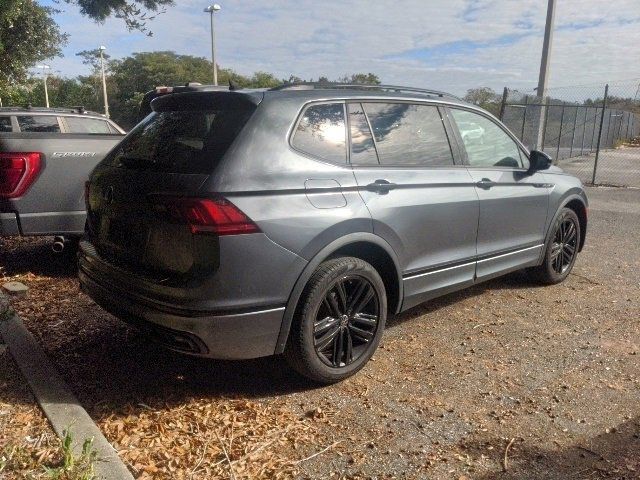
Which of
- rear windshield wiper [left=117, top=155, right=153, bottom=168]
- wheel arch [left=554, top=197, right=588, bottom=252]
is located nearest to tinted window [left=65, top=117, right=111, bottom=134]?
rear windshield wiper [left=117, top=155, right=153, bottom=168]

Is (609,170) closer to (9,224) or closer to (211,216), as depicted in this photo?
(9,224)

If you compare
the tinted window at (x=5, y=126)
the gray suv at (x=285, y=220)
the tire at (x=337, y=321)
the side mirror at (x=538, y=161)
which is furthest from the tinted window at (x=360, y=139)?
the tinted window at (x=5, y=126)

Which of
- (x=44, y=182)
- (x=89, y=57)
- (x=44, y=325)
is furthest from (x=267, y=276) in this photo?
(x=89, y=57)

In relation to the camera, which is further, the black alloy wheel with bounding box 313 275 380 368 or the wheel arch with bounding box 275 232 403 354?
the black alloy wheel with bounding box 313 275 380 368

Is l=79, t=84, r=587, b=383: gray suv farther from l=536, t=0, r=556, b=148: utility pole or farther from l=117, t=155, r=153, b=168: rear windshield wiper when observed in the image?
l=536, t=0, r=556, b=148: utility pole

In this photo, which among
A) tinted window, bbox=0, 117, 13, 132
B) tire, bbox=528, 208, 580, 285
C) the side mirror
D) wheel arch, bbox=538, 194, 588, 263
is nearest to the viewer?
the side mirror

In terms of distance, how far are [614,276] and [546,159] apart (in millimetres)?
1832

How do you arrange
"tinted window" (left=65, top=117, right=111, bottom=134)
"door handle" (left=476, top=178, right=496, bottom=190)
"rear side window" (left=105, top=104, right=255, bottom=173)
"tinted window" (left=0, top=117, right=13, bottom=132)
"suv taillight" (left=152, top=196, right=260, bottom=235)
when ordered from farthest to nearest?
"tinted window" (left=0, top=117, right=13, bottom=132)
"tinted window" (left=65, top=117, right=111, bottom=134)
"door handle" (left=476, top=178, right=496, bottom=190)
"rear side window" (left=105, top=104, right=255, bottom=173)
"suv taillight" (left=152, top=196, right=260, bottom=235)

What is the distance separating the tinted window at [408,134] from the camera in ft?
12.5

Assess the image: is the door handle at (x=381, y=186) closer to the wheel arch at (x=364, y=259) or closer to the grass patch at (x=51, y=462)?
the wheel arch at (x=364, y=259)

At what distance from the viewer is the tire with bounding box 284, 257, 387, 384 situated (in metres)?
3.22

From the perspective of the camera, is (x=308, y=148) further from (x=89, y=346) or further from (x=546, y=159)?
(x=546, y=159)

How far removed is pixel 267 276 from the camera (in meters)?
2.99

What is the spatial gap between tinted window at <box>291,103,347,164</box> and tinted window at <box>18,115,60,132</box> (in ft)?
20.4
